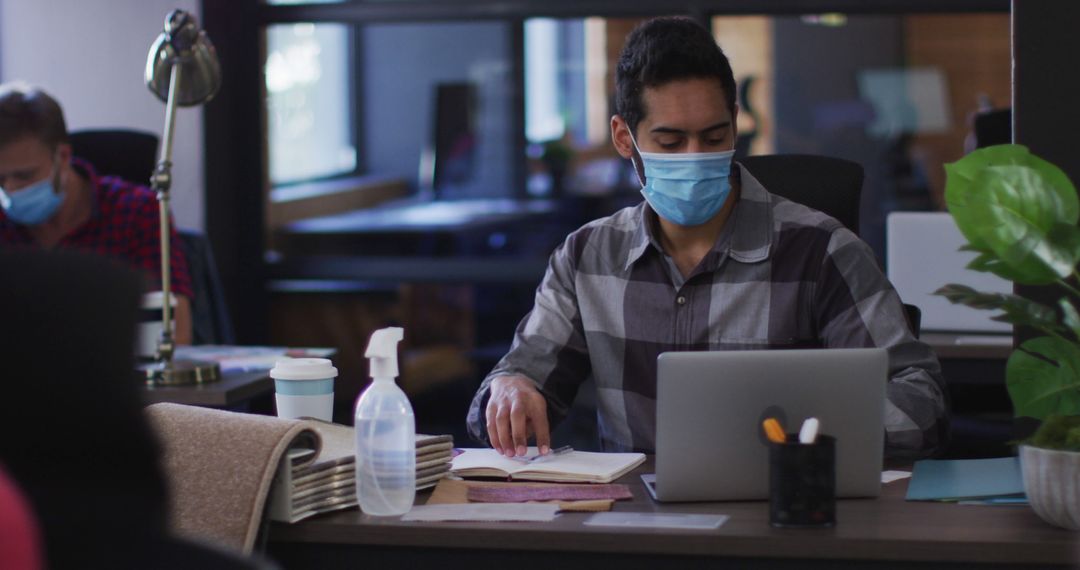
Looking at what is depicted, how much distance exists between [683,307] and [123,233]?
5.50 feet

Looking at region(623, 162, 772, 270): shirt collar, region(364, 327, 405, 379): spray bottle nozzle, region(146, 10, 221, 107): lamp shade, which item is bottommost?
region(364, 327, 405, 379): spray bottle nozzle

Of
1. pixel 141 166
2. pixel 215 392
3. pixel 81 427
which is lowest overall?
pixel 215 392

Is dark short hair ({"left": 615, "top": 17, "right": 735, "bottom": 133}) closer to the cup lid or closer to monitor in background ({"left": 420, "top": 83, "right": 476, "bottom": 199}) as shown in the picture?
the cup lid

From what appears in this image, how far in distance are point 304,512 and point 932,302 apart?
187 centimetres

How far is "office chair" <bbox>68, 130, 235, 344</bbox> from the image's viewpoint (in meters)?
3.48

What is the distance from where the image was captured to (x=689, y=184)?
207cm

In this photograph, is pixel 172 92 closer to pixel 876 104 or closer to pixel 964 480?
pixel 964 480

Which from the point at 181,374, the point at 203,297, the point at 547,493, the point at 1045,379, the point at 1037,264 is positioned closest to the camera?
the point at 1037,264

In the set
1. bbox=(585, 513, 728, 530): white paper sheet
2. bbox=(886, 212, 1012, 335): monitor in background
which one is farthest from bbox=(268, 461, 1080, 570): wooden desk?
bbox=(886, 212, 1012, 335): monitor in background

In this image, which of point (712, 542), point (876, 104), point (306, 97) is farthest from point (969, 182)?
point (306, 97)

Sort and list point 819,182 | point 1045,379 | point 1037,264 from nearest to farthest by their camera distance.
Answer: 1. point 1037,264
2. point 1045,379
3. point 819,182

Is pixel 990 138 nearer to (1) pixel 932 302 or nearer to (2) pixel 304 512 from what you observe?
(1) pixel 932 302

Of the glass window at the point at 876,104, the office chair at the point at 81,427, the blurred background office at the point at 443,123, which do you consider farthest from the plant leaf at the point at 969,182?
the glass window at the point at 876,104

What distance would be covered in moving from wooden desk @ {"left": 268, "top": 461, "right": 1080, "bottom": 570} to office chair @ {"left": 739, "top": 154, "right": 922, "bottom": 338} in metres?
0.75
